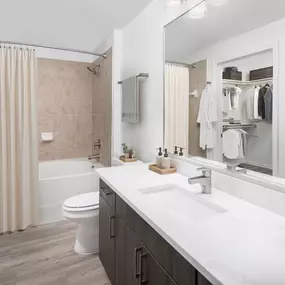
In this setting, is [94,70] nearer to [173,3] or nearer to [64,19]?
[64,19]

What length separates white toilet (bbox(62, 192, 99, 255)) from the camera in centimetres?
217

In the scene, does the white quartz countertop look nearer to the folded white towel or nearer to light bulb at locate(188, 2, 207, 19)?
the folded white towel

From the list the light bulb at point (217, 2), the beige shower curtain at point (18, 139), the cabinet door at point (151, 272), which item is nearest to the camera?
the cabinet door at point (151, 272)

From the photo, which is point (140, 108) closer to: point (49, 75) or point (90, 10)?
point (90, 10)

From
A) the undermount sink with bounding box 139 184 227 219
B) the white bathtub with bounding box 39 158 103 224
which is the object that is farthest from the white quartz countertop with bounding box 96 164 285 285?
the white bathtub with bounding box 39 158 103 224

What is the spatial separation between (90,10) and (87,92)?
1580mm

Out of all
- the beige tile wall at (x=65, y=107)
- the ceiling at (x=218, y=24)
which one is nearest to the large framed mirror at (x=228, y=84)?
the ceiling at (x=218, y=24)

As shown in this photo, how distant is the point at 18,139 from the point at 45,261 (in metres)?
1.32

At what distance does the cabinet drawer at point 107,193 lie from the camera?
167 cm

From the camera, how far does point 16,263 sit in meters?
2.14

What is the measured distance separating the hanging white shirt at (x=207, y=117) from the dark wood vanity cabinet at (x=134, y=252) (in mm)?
763

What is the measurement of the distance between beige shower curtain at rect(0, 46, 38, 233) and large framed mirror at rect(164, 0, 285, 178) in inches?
61.9

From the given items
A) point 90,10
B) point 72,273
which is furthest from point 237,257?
point 90,10

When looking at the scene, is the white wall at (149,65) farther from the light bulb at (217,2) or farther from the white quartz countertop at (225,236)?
the white quartz countertop at (225,236)
